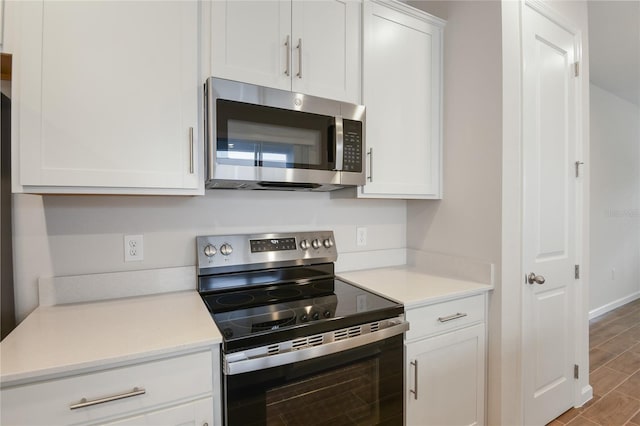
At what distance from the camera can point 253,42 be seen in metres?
1.40

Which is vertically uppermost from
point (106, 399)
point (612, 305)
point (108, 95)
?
point (108, 95)

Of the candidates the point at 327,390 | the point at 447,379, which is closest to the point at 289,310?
the point at 327,390

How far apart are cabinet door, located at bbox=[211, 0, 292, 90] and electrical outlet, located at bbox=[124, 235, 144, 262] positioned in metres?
0.80

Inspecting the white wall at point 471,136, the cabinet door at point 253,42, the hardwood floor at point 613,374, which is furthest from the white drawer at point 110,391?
the hardwood floor at point 613,374

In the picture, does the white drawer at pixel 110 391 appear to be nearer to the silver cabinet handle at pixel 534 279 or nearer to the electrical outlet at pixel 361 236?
the electrical outlet at pixel 361 236

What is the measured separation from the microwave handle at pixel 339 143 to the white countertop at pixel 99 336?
2.81 ft

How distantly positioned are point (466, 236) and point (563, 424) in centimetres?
125

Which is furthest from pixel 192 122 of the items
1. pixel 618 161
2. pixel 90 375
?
pixel 618 161

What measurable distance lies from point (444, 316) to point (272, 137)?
3.67ft

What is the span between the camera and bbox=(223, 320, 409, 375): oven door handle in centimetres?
103

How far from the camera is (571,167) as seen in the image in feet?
6.48

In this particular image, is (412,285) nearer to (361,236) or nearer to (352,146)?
(361,236)

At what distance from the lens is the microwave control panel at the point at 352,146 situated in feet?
5.16

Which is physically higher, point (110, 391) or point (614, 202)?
point (614, 202)
